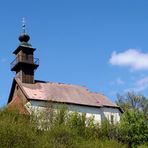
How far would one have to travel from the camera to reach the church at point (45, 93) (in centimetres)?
5659

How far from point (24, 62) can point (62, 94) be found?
20.2ft

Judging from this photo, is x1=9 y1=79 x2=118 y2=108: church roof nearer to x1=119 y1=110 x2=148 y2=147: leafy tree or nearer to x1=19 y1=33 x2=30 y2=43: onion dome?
x1=19 y1=33 x2=30 y2=43: onion dome

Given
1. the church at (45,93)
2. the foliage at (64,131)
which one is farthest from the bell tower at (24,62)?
the foliage at (64,131)

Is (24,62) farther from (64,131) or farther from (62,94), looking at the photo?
(64,131)

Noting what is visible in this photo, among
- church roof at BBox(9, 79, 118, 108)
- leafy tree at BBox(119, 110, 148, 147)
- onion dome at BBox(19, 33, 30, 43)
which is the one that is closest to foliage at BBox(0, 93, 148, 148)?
leafy tree at BBox(119, 110, 148, 147)

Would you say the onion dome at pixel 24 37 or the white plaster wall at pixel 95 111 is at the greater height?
the onion dome at pixel 24 37

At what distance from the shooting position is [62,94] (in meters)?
58.7

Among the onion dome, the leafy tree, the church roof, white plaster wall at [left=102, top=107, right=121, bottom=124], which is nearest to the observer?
the leafy tree

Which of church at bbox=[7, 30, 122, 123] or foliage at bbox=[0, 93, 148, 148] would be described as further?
church at bbox=[7, 30, 122, 123]

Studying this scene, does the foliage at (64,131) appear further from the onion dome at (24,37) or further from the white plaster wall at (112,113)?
the onion dome at (24,37)

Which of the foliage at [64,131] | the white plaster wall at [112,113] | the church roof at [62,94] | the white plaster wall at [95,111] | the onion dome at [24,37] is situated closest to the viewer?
the foliage at [64,131]

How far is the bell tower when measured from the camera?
195 feet

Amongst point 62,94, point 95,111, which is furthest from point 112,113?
point 62,94

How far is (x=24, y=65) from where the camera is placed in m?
60.1
